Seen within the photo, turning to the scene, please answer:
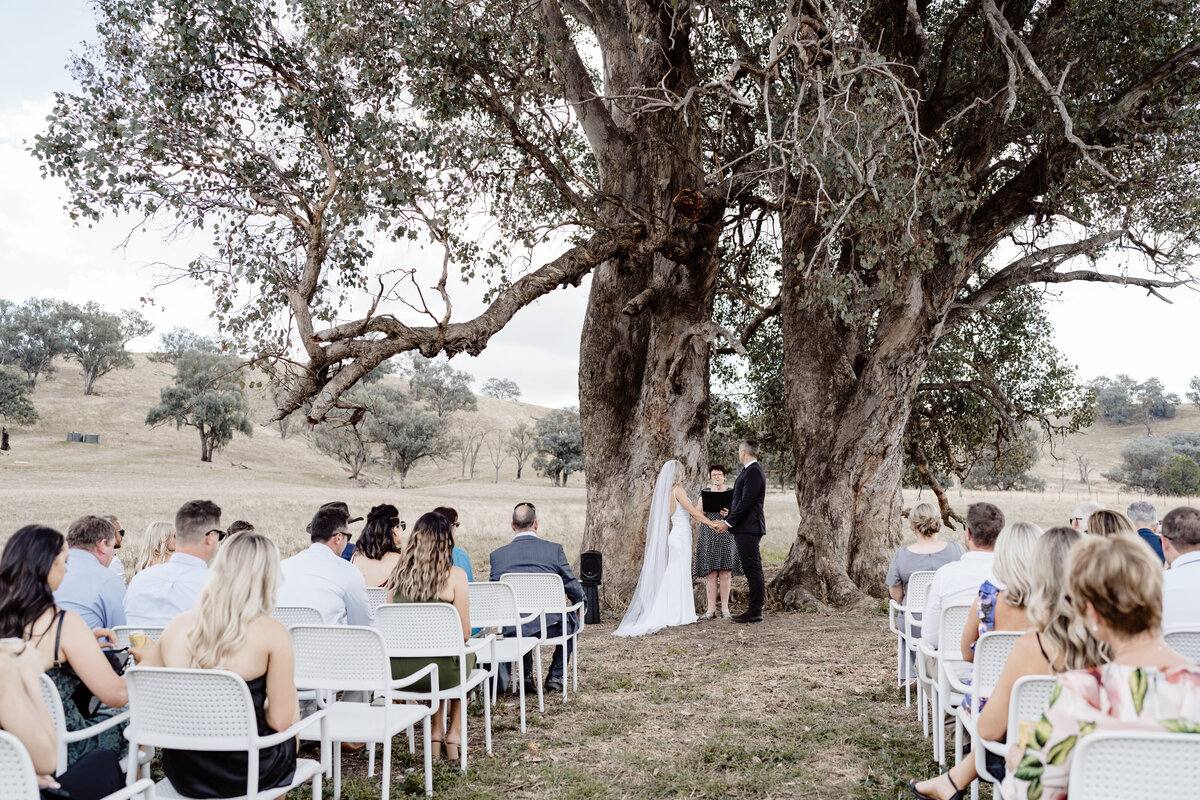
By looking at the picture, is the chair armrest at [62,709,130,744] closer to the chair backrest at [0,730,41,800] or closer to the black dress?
the black dress

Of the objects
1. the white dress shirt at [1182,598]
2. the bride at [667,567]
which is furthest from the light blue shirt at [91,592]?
the bride at [667,567]

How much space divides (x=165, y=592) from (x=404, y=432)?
52.3 meters

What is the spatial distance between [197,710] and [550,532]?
2132 cm

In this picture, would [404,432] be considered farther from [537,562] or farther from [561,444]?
[537,562]

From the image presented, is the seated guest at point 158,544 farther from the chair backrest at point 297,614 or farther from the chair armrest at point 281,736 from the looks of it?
the chair armrest at point 281,736

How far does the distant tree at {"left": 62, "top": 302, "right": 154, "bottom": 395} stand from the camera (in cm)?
6281

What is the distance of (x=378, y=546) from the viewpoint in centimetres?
587

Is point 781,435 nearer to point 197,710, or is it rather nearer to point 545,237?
point 545,237

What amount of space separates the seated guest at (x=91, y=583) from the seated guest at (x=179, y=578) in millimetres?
196

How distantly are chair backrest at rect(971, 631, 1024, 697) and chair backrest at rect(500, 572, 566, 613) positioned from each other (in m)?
3.06

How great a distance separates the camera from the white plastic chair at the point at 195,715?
3.04 meters

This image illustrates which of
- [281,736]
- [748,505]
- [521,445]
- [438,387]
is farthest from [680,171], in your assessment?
[521,445]

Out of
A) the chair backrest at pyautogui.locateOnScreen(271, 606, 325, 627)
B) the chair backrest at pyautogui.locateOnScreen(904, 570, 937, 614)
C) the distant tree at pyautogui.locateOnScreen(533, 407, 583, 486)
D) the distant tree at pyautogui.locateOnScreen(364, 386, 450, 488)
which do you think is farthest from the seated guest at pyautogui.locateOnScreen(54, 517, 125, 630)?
the distant tree at pyautogui.locateOnScreen(533, 407, 583, 486)

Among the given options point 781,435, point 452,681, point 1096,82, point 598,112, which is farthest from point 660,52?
point 452,681
